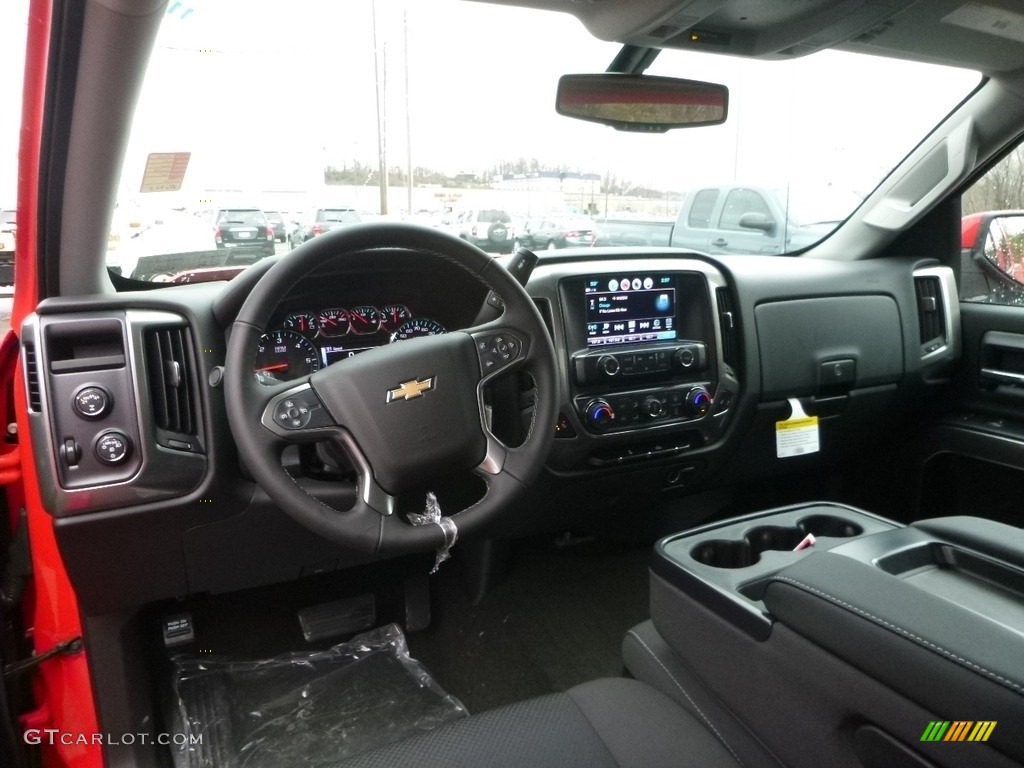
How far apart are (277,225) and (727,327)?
141cm

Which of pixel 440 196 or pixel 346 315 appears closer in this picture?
pixel 346 315

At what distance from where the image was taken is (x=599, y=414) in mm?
2258

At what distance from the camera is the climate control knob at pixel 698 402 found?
94.0 inches

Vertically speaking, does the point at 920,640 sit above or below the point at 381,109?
below

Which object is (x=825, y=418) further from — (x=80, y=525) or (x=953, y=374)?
(x=80, y=525)

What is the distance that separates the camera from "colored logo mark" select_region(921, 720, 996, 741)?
3.31 feet

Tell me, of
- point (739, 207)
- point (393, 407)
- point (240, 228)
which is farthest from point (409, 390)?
point (739, 207)

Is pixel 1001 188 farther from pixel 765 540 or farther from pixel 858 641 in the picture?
pixel 858 641

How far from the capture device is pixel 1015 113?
268cm

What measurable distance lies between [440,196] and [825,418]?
159cm

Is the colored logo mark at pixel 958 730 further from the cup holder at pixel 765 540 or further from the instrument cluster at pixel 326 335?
the instrument cluster at pixel 326 335

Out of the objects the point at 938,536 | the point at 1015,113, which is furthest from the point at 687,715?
the point at 1015,113

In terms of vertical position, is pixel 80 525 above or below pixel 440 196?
below

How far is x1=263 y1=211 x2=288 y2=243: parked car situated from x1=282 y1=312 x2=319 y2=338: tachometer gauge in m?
0.19
